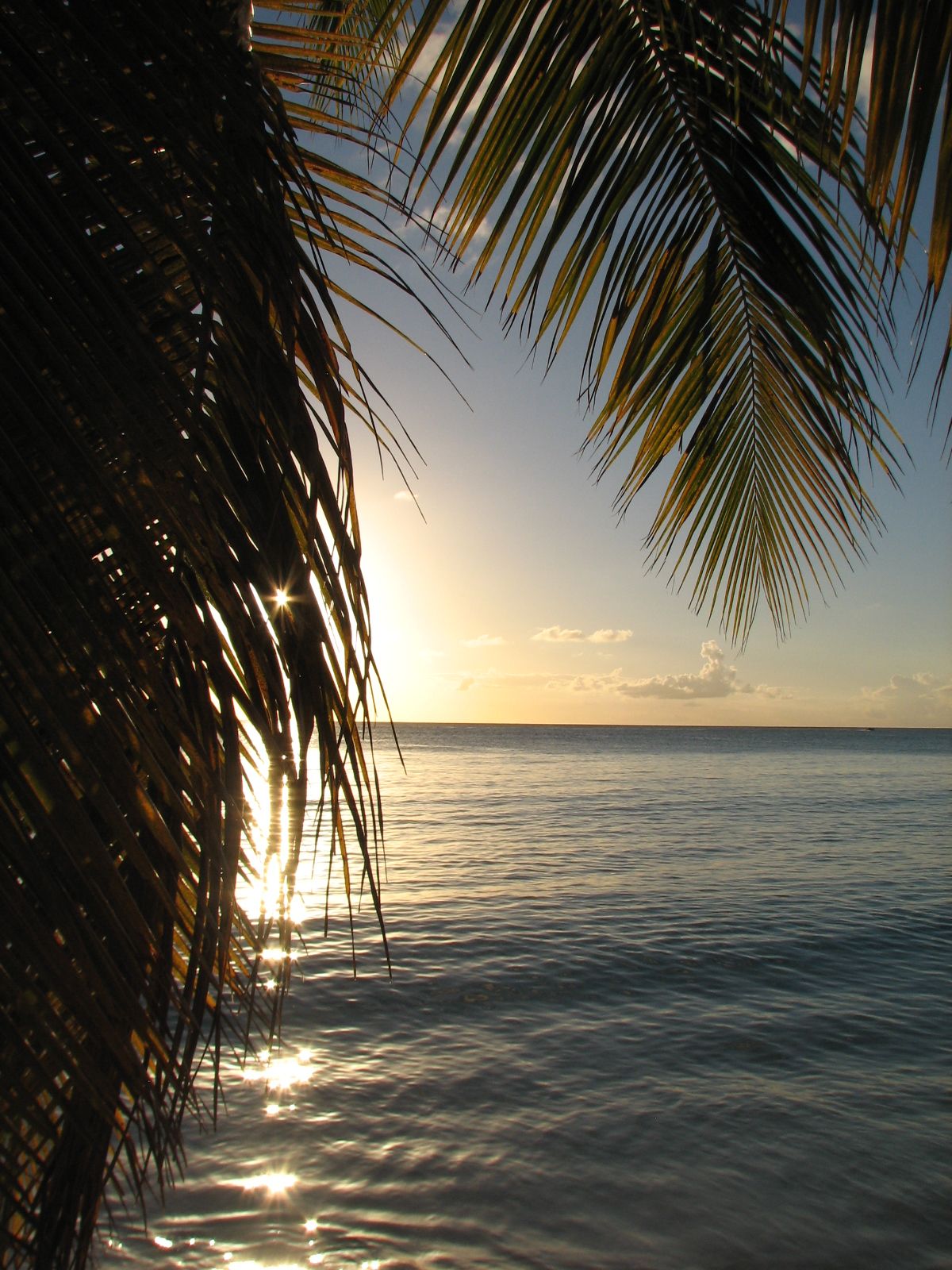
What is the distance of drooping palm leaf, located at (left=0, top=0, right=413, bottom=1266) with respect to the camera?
2.17ft

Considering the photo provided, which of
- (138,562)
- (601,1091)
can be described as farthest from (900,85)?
(601,1091)

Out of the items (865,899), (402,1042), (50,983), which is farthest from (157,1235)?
(865,899)

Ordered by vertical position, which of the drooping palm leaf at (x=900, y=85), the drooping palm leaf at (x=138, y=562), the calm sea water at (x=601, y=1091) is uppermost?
the drooping palm leaf at (x=900, y=85)

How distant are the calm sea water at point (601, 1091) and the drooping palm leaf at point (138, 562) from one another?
4.32 metres

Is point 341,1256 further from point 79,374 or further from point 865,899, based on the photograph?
point 865,899

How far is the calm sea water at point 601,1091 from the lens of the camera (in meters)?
5.32

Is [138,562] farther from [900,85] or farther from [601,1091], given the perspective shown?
[601,1091]

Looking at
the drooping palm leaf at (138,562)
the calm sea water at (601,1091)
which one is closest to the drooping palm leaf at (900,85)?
the drooping palm leaf at (138,562)

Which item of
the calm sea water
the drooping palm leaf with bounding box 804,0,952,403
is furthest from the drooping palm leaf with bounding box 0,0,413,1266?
the calm sea water

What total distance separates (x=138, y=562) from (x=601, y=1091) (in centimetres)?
776

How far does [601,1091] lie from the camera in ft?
23.7

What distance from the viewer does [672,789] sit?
37406 mm

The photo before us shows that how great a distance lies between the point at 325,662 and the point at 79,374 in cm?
33

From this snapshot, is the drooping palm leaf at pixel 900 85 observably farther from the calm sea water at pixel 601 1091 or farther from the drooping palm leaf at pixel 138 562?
the calm sea water at pixel 601 1091
